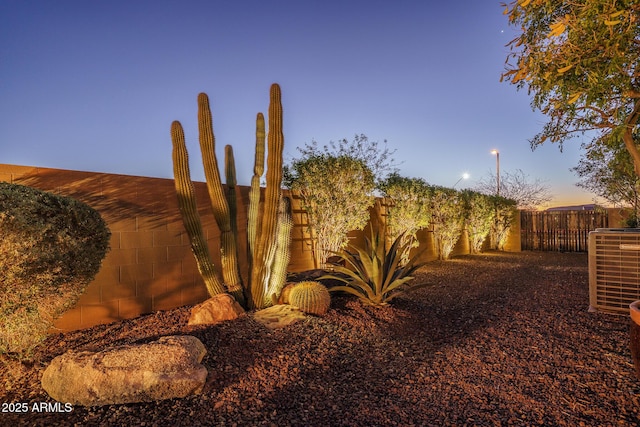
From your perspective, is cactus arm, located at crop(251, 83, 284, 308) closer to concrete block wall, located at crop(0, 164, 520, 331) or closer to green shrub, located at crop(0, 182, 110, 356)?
concrete block wall, located at crop(0, 164, 520, 331)

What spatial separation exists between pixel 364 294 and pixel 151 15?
5893mm

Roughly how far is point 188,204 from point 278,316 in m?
1.68

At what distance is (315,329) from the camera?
434cm

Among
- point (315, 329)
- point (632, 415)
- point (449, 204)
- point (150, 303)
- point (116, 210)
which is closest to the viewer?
point (632, 415)

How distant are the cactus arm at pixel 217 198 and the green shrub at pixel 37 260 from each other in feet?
5.26

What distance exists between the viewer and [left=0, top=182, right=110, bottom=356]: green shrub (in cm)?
296

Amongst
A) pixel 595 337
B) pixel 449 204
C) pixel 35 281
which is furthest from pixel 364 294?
pixel 449 204

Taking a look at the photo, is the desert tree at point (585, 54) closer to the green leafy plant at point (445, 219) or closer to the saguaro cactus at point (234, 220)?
the saguaro cactus at point (234, 220)

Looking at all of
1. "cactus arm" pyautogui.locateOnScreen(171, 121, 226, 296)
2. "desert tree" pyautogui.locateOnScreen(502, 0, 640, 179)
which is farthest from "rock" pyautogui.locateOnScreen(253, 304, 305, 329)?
"desert tree" pyautogui.locateOnScreen(502, 0, 640, 179)

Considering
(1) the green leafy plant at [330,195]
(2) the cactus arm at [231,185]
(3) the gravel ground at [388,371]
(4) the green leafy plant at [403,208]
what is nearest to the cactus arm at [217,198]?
(2) the cactus arm at [231,185]

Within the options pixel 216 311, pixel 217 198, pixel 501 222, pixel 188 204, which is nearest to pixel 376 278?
pixel 216 311

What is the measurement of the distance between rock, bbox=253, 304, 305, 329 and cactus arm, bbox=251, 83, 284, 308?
0.35 metres

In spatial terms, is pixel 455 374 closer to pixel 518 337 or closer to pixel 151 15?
pixel 518 337

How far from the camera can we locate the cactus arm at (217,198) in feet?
16.5
